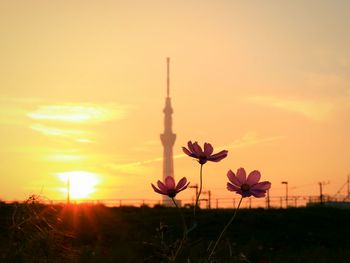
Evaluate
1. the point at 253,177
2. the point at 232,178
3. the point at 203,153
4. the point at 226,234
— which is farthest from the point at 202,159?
the point at 226,234

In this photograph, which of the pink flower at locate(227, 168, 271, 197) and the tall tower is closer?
the pink flower at locate(227, 168, 271, 197)

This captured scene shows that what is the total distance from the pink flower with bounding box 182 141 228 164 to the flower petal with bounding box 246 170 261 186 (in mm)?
219

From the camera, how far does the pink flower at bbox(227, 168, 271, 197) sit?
3.22m

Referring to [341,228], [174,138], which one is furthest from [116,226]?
[174,138]

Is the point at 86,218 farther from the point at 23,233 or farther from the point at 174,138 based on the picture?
the point at 174,138

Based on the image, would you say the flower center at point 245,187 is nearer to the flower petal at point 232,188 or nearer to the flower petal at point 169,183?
the flower petal at point 232,188

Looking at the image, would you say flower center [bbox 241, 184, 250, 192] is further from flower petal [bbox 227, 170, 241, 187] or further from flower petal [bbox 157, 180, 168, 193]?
flower petal [bbox 157, 180, 168, 193]

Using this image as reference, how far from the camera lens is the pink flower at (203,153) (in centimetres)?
325

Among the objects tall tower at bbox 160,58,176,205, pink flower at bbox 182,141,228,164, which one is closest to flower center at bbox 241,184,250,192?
pink flower at bbox 182,141,228,164

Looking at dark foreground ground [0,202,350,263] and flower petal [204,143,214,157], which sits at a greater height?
flower petal [204,143,214,157]

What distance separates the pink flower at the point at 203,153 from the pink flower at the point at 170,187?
15 cm

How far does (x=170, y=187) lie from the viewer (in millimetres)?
3326

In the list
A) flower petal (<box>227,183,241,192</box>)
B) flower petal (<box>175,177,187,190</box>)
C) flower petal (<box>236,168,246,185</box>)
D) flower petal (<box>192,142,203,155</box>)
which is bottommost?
flower petal (<box>227,183,241,192</box>)

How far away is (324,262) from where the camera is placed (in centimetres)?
1177
